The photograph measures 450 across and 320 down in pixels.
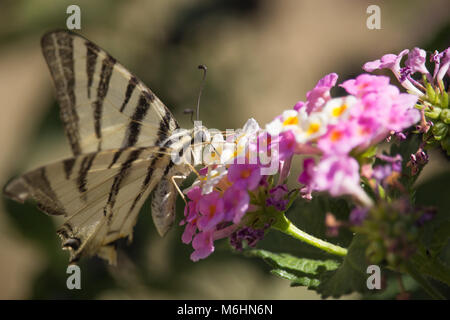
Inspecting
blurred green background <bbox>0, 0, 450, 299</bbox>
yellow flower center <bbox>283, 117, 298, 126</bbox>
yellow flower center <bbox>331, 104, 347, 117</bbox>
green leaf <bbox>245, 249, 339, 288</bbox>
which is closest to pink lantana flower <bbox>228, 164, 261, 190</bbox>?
yellow flower center <bbox>283, 117, 298, 126</bbox>

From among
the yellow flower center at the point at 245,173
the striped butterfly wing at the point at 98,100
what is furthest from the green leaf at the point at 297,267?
the striped butterfly wing at the point at 98,100

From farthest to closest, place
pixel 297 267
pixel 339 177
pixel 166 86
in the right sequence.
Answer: pixel 166 86, pixel 297 267, pixel 339 177

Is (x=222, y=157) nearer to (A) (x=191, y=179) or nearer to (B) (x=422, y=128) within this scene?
(B) (x=422, y=128)

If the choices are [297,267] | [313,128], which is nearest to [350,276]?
[297,267]

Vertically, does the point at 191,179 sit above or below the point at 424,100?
below

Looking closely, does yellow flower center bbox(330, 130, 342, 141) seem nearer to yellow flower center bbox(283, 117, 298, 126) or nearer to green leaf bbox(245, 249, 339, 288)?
yellow flower center bbox(283, 117, 298, 126)

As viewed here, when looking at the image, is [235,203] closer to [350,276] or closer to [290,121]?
[290,121]

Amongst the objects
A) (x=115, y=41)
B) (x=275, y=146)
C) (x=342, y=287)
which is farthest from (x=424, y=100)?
(x=115, y=41)
